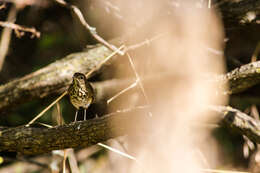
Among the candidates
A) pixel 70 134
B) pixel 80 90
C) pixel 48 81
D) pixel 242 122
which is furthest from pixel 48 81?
pixel 242 122

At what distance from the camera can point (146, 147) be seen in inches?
143

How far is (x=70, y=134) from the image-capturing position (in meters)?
2.48

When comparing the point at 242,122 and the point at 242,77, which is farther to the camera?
the point at 242,122

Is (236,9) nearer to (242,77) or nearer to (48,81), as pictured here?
(242,77)

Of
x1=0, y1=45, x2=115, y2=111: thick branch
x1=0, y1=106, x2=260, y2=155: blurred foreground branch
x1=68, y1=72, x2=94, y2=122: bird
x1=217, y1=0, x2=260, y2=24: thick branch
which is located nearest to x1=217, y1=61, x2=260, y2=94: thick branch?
x1=0, y1=106, x2=260, y2=155: blurred foreground branch

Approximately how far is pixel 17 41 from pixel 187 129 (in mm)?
2845

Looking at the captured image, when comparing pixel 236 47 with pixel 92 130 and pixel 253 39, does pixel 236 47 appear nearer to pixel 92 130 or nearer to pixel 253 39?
pixel 253 39

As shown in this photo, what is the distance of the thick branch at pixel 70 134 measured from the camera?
241cm

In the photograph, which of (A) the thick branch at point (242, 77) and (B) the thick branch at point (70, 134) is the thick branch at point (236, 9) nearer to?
(A) the thick branch at point (242, 77)

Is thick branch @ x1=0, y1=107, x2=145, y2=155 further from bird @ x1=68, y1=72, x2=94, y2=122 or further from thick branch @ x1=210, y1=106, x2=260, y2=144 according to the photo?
thick branch @ x1=210, y1=106, x2=260, y2=144

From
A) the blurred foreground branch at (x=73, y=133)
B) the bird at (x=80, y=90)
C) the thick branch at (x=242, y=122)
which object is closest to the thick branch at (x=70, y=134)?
the blurred foreground branch at (x=73, y=133)

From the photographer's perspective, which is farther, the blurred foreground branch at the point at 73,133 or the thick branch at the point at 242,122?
the thick branch at the point at 242,122

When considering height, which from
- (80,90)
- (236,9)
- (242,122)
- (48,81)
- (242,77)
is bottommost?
(242,122)

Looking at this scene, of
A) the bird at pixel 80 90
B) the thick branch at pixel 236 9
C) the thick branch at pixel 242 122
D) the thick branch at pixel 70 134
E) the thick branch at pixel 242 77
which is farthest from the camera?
the thick branch at pixel 236 9
